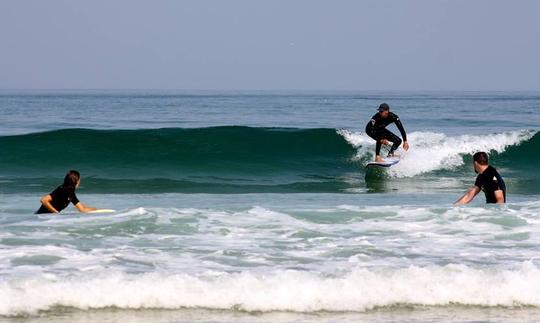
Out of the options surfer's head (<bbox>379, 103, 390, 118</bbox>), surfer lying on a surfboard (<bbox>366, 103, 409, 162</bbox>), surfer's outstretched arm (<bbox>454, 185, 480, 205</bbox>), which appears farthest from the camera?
surfer lying on a surfboard (<bbox>366, 103, 409, 162</bbox>)

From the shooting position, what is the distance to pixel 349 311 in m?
8.02

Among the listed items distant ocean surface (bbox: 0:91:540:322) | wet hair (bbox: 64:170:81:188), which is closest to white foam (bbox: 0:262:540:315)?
distant ocean surface (bbox: 0:91:540:322)

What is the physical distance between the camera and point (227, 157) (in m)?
23.9

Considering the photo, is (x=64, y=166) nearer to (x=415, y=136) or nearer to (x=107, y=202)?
(x=107, y=202)

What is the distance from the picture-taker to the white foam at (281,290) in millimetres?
7953

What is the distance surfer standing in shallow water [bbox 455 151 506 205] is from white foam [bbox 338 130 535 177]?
7.72 m

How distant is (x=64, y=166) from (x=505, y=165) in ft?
36.7

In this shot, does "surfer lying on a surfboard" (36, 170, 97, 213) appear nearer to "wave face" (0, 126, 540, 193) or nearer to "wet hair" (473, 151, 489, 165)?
"wet hair" (473, 151, 489, 165)

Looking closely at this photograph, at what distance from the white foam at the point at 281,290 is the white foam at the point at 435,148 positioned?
1195cm

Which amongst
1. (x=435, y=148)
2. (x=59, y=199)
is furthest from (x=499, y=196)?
(x=435, y=148)

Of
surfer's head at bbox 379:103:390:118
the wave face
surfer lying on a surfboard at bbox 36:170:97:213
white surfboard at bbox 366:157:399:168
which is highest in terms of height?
surfer's head at bbox 379:103:390:118

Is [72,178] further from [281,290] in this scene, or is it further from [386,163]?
[386,163]

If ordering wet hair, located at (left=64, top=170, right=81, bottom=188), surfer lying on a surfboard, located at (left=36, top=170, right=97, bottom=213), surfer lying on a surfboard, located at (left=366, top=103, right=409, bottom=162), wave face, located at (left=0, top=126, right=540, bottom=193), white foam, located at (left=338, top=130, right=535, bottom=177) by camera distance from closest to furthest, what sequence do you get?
wet hair, located at (left=64, top=170, right=81, bottom=188)
surfer lying on a surfboard, located at (left=36, top=170, right=97, bottom=213)
surfer lying on a surfboard, located at (left=366, top=103, right=409, bottom=162)
wave face, located at (left=0, top=126, right=540, bottom=193)
white foam, located at (left=338, top=130, right=535, bottom=177)

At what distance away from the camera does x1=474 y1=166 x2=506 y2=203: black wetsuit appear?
12.4 metres
